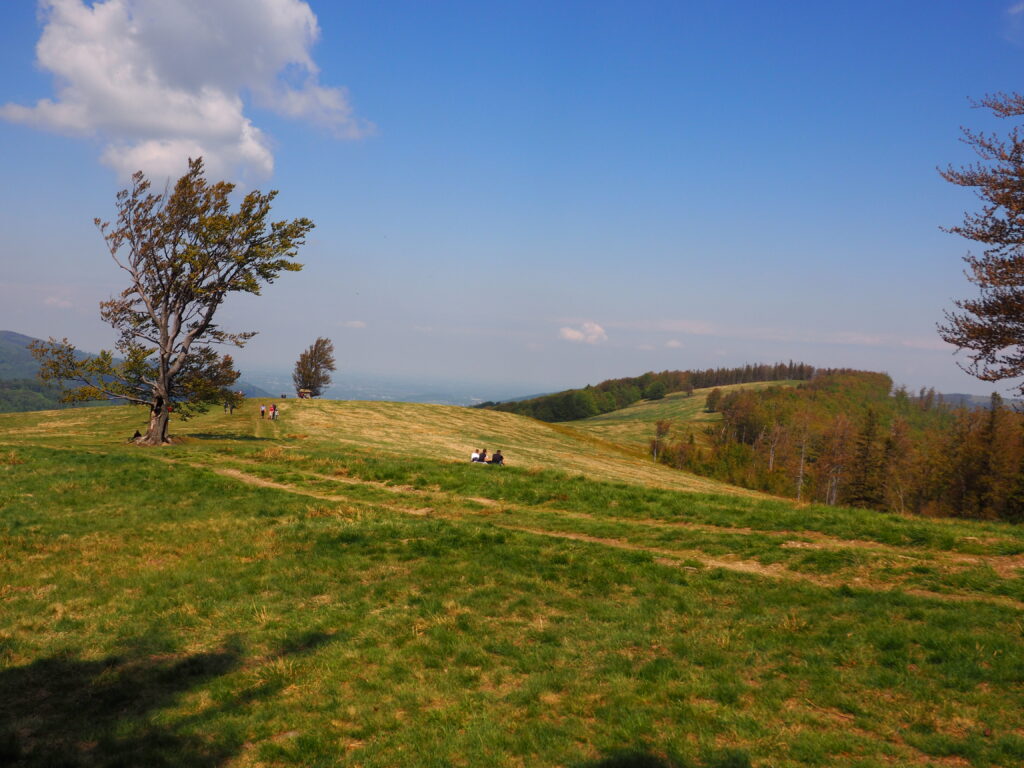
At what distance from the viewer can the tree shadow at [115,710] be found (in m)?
8.34

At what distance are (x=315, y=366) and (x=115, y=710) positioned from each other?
109966mm

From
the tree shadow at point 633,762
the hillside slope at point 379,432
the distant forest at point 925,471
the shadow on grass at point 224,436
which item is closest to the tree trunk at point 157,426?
the hillside slope at point 379,432

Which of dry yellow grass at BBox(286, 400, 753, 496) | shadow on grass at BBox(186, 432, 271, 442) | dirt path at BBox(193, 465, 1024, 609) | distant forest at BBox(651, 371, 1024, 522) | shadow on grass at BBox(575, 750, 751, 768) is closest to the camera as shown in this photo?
shadow on grass at BBox(575, 750, 751, 768)

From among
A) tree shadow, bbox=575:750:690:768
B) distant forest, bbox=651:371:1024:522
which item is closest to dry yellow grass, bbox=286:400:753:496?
distant forest, bbox=651:371:1024:522

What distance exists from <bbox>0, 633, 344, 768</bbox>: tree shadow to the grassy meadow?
5cm

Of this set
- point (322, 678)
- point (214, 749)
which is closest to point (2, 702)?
point (214, 749)

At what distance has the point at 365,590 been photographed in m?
14.9

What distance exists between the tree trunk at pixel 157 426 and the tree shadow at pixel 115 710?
99.8 ft

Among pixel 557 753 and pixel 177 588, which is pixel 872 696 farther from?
pixel 177 588

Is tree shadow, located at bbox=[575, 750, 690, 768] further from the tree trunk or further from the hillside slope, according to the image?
the tree trunk

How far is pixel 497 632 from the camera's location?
40.9 ft

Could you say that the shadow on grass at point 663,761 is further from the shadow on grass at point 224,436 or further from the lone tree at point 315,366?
the lone tree at point 315,366

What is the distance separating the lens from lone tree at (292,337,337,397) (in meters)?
113

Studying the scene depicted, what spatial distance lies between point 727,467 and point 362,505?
451ft
